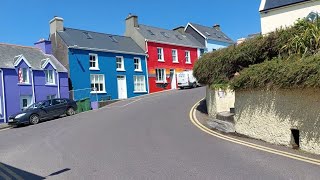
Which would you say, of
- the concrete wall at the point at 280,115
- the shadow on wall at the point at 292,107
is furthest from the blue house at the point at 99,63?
the shadow on wall at the point at 292,107

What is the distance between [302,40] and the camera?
1284 cm

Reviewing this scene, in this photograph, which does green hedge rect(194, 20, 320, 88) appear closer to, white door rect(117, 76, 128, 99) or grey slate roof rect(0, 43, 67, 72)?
grey slate roof rect(0, 43, 67, 72)

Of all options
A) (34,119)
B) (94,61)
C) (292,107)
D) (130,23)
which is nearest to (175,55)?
(130,23)

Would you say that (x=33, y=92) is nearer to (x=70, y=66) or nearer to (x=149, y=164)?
(x=70, y=66)

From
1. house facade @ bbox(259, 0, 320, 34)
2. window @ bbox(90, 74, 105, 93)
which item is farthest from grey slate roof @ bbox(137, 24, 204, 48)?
house facade @ bbox(259, 0, 320, 34)

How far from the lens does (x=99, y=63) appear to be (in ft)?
127

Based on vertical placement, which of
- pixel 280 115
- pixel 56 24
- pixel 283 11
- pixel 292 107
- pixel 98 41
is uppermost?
pixel 56 24

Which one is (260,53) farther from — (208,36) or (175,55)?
(208,36)

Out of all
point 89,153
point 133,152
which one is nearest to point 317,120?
point 133,152

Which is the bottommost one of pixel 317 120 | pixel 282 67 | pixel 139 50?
pixel 317 120

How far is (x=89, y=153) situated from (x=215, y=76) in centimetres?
908

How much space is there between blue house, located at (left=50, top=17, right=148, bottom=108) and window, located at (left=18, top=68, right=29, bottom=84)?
5.03m

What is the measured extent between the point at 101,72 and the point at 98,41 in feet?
13.2

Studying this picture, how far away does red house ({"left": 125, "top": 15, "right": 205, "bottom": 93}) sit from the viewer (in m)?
44.9
